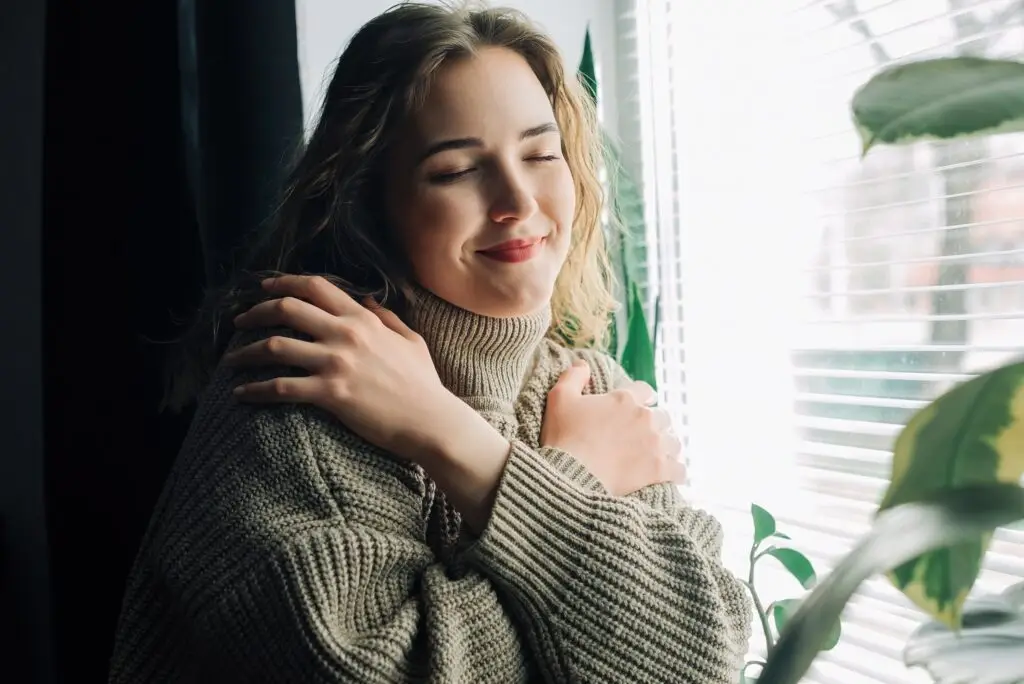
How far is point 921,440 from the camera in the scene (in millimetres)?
403

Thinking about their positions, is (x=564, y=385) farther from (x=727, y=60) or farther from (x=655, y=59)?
(x=655, y=59)

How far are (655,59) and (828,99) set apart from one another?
0.44 metres

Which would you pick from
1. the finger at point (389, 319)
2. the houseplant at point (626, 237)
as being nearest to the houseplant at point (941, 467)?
the finger at point (389, 319)

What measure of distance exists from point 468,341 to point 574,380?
0.17 m

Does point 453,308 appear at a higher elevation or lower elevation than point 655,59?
lower

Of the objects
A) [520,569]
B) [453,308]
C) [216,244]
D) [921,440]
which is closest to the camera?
[921,440]

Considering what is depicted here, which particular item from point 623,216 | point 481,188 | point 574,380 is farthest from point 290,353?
point 623,216

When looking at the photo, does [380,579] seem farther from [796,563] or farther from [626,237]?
[626,237]

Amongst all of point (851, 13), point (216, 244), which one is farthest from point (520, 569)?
point (851, 13)

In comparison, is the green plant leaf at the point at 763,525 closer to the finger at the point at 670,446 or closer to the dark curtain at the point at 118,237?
the finger at the point at 670,446

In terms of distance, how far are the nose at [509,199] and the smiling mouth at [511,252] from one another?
3cm

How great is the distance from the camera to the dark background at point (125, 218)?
1.10 m

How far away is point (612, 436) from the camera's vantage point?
2.93 feet

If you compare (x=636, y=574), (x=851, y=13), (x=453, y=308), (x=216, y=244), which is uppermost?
(x=851, y=13)
